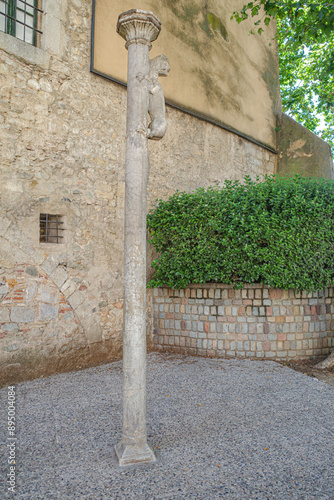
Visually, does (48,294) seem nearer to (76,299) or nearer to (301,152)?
(76,299)

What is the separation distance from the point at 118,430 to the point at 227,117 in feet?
24.3

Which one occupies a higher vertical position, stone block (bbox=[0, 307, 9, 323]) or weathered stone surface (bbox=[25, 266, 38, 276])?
weathered stone surface (bbox=[25, 266, 38, 276])

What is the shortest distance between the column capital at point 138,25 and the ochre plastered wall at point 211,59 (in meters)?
3.09

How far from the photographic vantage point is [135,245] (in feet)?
9.21

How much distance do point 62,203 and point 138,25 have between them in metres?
2.90

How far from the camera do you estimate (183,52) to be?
750cm

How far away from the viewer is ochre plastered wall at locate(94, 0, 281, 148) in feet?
19.7

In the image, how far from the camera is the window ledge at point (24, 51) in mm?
4652

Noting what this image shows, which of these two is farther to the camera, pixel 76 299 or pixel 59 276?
pixel 76 299

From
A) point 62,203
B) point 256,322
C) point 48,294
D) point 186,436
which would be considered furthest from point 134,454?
point 62,203

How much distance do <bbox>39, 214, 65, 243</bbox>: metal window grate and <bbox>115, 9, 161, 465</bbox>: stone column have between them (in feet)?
8.71

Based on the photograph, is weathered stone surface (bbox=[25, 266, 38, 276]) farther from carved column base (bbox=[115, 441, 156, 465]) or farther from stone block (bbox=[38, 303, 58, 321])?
carved column base (bbox=[115, 441, 156, 465])

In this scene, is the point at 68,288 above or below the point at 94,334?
above

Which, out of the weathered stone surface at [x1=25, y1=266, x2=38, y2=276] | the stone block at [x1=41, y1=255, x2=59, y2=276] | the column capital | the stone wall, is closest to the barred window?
the column capital
